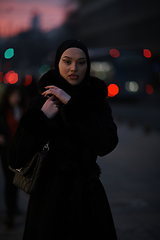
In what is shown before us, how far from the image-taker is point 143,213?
494 centimetres

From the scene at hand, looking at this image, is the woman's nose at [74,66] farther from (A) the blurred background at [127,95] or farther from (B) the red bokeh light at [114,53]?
(B) the red bokeh light at [114,53]

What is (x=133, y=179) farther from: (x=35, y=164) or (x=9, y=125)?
(x=35, y=164)

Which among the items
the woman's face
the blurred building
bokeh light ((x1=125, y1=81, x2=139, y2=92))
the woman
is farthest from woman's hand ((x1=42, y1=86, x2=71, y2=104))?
the blurred building

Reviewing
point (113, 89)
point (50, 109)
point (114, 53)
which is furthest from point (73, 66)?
point (113, 89)

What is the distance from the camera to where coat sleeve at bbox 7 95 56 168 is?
89.4 inches

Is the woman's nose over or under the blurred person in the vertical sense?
over

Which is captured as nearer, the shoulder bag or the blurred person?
the shoulder bag

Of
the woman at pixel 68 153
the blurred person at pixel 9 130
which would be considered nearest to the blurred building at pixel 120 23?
the blurred person at pixel 9 130

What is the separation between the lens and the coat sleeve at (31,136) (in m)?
2.27

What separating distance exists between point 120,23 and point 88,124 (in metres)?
56.1

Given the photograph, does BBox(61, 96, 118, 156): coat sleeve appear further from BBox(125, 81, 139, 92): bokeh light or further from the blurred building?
the blurred building

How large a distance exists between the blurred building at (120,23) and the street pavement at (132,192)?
123ft

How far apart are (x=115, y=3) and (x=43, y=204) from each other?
196ft

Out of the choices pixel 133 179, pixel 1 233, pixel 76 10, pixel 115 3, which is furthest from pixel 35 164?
pixel 76 10
